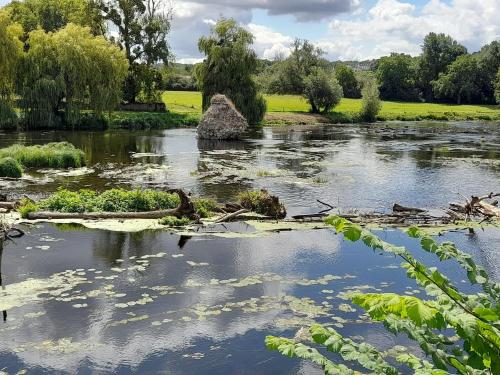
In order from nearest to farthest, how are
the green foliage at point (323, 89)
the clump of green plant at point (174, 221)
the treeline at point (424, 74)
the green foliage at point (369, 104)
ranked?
the clump of green plant at point (174, 221) < the green foliage at point (369, 104) < the green foliage at point (323, 89) < the treeline at point (424, 74)

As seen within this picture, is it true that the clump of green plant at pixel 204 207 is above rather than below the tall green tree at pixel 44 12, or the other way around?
below

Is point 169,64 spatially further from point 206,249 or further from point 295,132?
point 206,249

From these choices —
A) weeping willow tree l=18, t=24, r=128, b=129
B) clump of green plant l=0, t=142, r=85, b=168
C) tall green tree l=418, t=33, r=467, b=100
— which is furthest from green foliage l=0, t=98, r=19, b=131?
tall green tree l=418, t=33, r=467, b=100

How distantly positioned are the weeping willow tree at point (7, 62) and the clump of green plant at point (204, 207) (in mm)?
35046

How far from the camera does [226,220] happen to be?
73.3ft

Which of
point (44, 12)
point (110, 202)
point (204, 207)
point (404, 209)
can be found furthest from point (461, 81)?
point (110, 202)

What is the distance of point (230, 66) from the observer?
218ft

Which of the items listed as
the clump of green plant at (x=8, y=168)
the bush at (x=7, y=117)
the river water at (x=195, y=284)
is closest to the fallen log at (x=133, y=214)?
the river water at (x=195, y=284)

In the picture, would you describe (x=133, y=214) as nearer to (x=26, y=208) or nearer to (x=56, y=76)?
(x=26, y=208)

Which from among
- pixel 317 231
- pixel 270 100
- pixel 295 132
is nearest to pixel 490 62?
pixel 270 100

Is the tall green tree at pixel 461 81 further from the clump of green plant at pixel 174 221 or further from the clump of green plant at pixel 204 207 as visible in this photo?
the clump of green plant at pixel 174 221

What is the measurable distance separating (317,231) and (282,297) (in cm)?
711

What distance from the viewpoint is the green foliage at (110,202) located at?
22.6 metres

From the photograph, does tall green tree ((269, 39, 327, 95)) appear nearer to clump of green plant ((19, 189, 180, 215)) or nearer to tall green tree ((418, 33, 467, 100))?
tall green tree ((418, 33, 467, 100))
